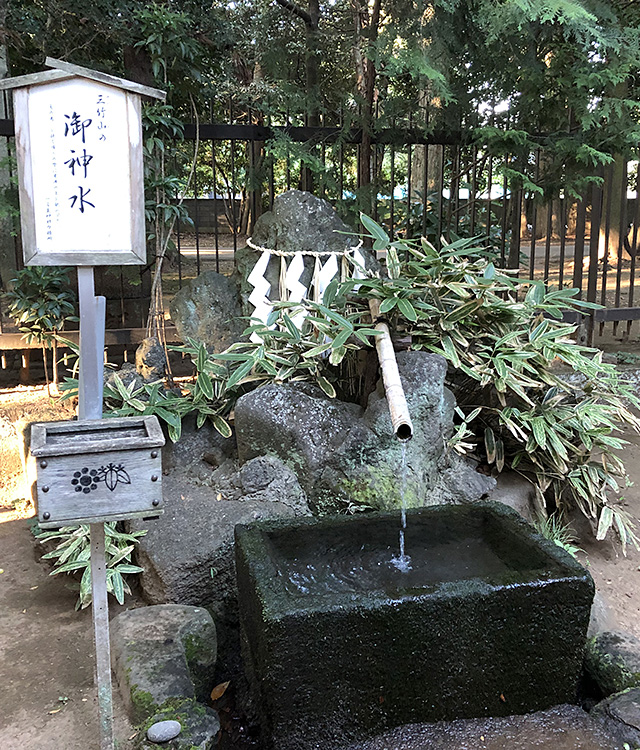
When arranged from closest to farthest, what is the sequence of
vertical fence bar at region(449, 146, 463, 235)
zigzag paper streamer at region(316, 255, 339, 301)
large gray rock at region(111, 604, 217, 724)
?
large gray rock at region(111, 604, 217, 724)
zigzag paper streamer at region(316, 255, 339, 301)
vertical fence bar at region(449, 146, 463, 235)

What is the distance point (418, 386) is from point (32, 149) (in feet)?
7.70

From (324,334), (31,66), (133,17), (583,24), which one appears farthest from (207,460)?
(31,66)

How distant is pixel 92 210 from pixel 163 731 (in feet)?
6.13

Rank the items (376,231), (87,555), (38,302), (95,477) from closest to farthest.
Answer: (95,477), (87,555), (376,231), (38,302)

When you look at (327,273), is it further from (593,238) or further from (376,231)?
(593,238)

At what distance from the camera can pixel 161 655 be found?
2709 mm

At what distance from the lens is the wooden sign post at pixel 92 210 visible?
2.29 metres

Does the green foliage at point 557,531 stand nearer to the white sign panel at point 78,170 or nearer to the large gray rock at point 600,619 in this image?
the large gray rock at point 600,619

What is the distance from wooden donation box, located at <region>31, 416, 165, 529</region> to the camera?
215cm

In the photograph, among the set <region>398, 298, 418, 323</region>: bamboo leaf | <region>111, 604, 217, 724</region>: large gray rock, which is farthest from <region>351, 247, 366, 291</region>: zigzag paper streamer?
<region>111, 604, 217, 724</region>: large gray rock

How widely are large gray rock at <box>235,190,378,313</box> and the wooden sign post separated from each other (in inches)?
96.3

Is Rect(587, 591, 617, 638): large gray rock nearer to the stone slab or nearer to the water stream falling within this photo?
the stone slab

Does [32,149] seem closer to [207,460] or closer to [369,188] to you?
[207,460]

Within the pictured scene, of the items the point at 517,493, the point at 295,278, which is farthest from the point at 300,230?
the point at 517,493
